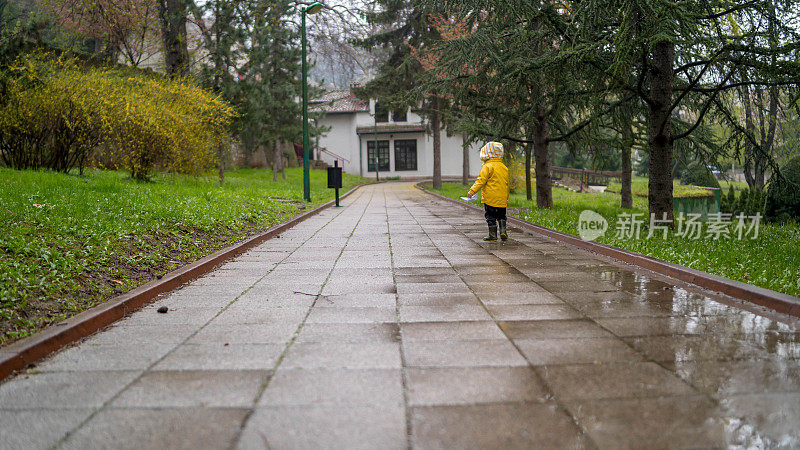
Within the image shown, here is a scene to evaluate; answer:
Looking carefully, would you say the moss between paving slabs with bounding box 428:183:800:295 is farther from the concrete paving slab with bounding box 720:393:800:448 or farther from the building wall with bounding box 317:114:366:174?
the building wall with bounding box 317:114:366:174

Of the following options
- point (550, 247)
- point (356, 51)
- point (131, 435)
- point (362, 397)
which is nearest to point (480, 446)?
point (362, 397)

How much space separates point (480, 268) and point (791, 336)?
386 cm

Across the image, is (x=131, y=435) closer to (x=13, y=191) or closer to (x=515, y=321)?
(x=515, y=321)

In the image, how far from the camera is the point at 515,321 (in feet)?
16.0

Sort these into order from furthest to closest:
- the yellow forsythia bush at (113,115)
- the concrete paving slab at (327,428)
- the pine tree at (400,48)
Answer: the pine tree at (400,48), the yellow forsythia bush at (113,115), the concrete paving slab at (327,428)

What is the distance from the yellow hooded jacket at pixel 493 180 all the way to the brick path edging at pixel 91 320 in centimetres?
491

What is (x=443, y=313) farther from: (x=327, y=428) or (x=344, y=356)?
(x=327, y=428)

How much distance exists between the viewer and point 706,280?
611 centimetres

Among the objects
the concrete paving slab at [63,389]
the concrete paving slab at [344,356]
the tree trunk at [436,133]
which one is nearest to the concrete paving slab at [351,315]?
the concrete paving slab at [344,356]

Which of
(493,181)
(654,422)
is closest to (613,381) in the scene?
(654,422)

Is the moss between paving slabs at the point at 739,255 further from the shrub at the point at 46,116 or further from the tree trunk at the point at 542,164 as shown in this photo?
the shrub at the point at 46,116

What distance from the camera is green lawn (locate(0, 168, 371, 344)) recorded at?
4895 mm

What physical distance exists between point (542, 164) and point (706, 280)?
10.8 metres

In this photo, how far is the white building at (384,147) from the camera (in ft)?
171
